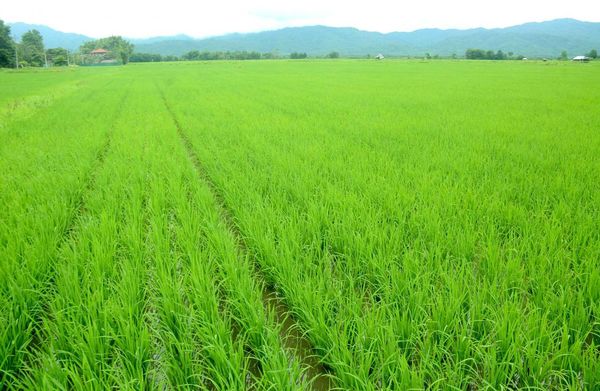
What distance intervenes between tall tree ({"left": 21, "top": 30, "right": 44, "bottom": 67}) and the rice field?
72583 mm

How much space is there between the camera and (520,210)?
10.4ft

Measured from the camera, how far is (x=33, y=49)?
227ft

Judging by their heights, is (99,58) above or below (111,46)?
below

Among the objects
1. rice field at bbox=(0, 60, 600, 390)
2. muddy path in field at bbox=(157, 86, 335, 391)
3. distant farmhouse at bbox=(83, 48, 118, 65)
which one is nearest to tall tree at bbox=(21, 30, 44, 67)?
distant farmhouse at bbox=(83, 48, 118, 65)

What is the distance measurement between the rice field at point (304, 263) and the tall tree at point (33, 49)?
72583 millimetres

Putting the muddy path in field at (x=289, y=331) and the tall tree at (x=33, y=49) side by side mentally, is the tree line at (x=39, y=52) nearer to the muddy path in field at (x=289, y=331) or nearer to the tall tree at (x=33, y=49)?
the tall tree at (x=33, y=49)

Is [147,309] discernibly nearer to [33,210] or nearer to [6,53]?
[33,210]

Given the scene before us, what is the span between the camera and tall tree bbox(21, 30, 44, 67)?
206 ft

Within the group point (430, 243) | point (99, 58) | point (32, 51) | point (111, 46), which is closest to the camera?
point (430, 243)

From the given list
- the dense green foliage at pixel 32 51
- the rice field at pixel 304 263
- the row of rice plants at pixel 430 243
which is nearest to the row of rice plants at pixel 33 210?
the rice field at pixel 304 263

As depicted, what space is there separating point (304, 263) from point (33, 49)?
88.8m

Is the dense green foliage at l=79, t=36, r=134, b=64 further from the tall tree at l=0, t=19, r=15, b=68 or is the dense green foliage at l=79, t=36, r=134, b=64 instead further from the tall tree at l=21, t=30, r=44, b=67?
the tall tree at l=0, t=19, r=15, b=68

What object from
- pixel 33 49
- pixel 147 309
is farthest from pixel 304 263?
pixel 33 49

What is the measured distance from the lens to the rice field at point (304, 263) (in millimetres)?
1658
